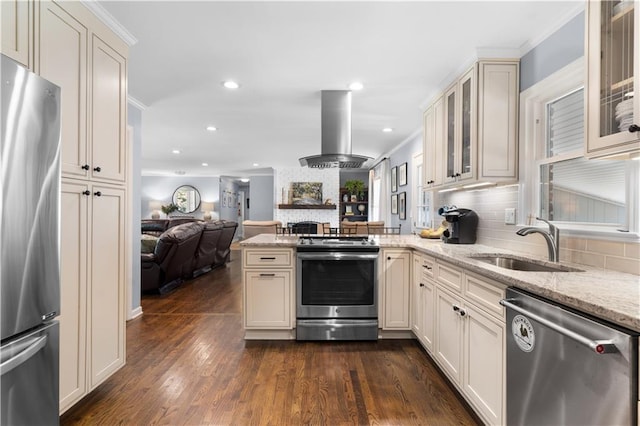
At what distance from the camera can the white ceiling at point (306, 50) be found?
1985 mm

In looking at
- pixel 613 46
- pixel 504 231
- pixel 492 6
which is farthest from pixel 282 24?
pixel 504 231

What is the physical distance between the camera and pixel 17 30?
138 cm

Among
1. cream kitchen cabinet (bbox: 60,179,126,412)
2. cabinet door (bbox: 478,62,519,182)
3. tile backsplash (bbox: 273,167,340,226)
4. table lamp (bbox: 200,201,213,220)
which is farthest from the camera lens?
table lamp (bbox: 200,201,213,220)

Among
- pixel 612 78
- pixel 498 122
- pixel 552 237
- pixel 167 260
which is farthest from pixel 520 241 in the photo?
pixel 167 260

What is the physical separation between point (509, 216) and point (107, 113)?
2.86 m

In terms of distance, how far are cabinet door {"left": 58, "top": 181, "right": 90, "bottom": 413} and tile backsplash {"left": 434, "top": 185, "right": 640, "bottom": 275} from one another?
109 inches

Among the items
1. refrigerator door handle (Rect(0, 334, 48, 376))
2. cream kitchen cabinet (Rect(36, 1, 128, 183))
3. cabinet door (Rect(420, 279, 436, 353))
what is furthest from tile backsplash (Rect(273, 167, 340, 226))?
refrigerator door handle (Rect(0, 334, 48, 376))

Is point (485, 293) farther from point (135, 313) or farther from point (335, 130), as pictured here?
point (135, 313)

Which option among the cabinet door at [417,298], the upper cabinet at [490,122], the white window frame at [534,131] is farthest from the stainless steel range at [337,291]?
the white window frame at [534,131]

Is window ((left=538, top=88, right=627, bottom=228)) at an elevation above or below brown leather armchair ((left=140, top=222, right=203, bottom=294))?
above

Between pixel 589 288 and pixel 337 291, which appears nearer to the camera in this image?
pixel 589 288

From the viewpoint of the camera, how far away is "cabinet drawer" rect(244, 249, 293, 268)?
2.92 m

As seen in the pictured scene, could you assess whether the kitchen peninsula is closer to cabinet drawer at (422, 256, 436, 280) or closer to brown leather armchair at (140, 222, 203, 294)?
cabinet drawer at (422, 256, 436, 280)

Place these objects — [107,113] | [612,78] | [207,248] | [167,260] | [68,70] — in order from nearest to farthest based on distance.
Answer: [612,78] < [68,70] < [107,113] < [167,260] < [207,248]
